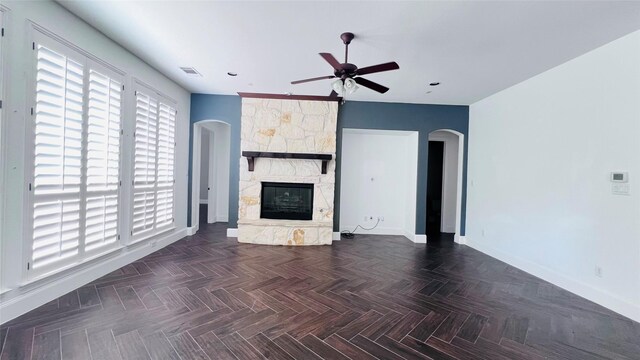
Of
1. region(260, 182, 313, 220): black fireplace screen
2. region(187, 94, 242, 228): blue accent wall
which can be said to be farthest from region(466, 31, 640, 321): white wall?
region(187, 94, 242, 228): blue accent wall

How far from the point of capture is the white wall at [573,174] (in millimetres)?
Answer: 2418

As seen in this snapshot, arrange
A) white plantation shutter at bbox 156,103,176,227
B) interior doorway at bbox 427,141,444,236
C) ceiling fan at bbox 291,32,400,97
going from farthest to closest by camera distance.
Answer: interior doorway at bbox 427,141,444,236
white plantation shutter at bbox 156,103,176,227
ceiling fan at bbox 291,32,400,97

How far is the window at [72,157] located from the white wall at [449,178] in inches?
226

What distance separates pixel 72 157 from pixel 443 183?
6.25 m

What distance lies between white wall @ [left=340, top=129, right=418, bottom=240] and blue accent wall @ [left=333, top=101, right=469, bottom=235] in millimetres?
441

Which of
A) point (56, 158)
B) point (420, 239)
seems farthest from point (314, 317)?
point (420, 239)

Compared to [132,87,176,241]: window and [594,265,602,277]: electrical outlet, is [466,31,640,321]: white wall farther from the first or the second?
[132,87,176,241]: window

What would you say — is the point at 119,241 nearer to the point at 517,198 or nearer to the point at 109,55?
the point at 109,55

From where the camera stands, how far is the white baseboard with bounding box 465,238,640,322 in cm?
234

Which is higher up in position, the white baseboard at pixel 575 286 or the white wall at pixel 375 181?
the white wall at pixel 375 181

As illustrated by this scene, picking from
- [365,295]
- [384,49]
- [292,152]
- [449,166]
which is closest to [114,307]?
[365,295]

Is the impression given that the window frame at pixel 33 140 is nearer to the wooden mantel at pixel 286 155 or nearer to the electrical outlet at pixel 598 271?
the wooden mantel at pixel 286 155

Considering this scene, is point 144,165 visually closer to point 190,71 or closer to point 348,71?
point 190,71

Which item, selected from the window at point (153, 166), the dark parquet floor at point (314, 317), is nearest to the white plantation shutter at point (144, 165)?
the window at point (153, 166)
